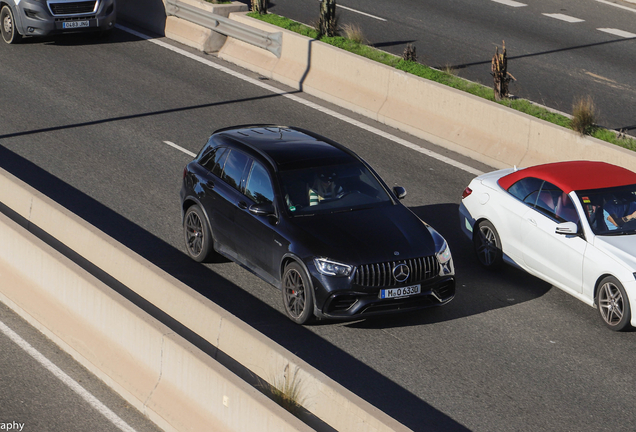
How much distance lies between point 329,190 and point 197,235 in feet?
6.45

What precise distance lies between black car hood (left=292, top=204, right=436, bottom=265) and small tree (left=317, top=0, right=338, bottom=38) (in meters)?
10.2

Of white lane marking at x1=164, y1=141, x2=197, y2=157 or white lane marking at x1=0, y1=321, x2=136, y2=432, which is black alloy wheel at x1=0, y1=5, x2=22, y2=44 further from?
Result: white lane marking at x1=0, y1=321, x2=136, y2=432

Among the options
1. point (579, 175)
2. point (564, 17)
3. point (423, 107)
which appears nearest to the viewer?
point (579, 175)

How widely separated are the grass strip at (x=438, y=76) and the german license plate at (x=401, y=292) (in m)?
6.34

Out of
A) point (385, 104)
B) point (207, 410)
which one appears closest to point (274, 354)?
point (207, 410)

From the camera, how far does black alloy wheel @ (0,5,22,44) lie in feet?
68.2

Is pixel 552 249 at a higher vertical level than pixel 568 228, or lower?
lower

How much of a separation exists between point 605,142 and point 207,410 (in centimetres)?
916

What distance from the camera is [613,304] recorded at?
9.51 meters

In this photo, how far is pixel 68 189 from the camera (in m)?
13.1

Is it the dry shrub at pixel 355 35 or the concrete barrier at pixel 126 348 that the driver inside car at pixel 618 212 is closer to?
the concrete barrier at pixel 126 348

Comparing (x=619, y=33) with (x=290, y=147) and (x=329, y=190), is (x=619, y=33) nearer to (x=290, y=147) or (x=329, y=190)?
(x=290, y=147)

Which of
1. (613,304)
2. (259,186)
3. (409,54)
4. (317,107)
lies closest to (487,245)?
(613,304)

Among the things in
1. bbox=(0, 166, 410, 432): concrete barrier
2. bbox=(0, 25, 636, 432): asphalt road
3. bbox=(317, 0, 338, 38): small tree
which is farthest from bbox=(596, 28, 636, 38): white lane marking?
bbox=(0, 166, 410, 432): concrete barrier
